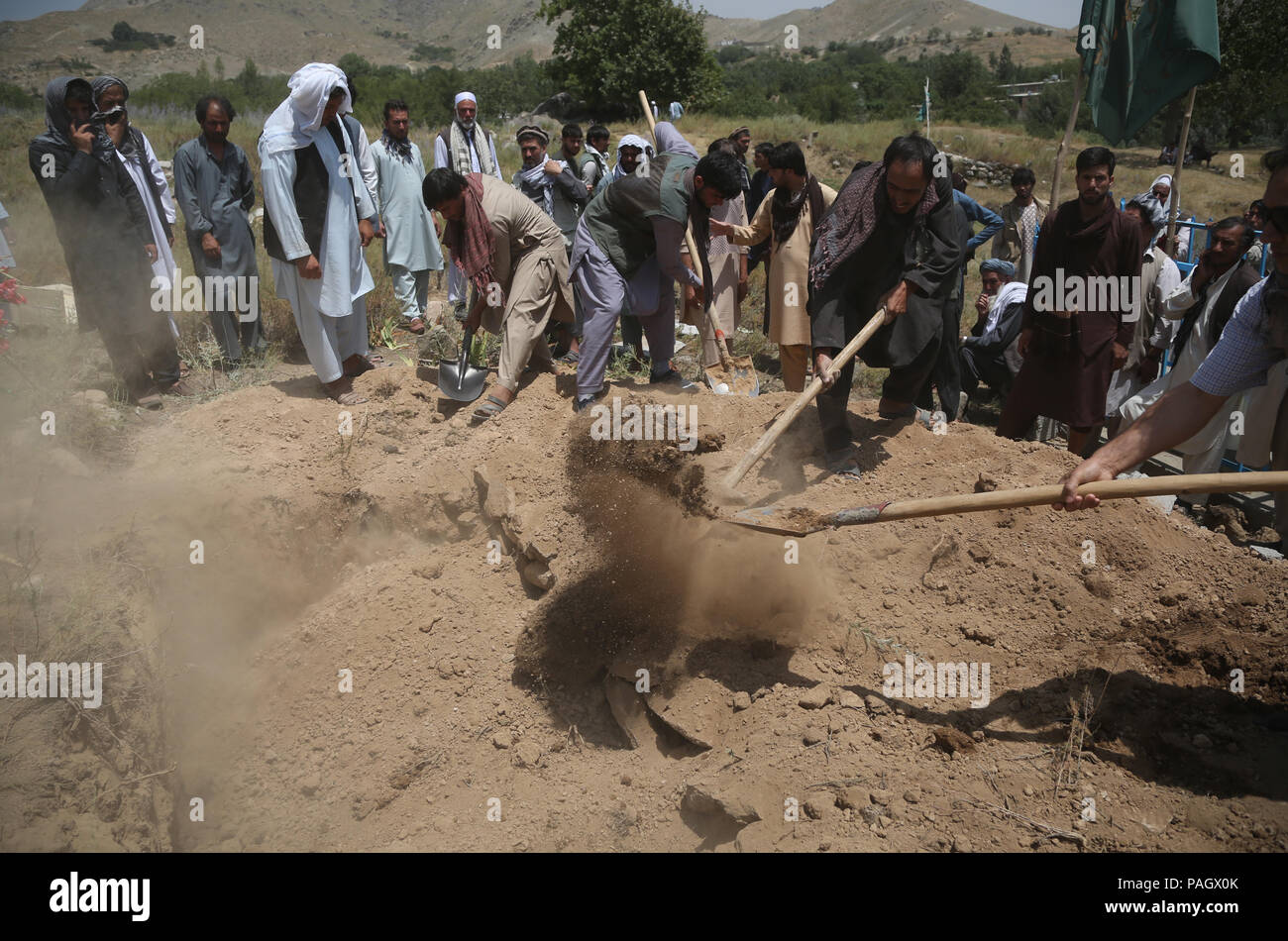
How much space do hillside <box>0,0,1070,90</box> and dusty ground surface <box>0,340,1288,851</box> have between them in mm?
55599

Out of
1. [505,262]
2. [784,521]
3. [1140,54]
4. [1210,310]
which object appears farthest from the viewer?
[1140,54]

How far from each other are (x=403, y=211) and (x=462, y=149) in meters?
0.83

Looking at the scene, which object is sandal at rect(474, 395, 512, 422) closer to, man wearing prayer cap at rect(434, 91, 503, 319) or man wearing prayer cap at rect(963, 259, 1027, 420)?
man wearing prayer cap at rect(434, 91, 503, 319)

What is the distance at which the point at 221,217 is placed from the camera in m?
5.37

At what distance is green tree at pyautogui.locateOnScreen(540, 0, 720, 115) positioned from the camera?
25.2m

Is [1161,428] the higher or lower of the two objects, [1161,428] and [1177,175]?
the lower

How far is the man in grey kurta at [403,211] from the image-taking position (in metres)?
6.18

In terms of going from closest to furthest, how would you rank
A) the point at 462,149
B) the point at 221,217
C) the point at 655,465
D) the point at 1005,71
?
the point at 655,465, the point at 221,217, the point at 462,149, the point at 1005,71

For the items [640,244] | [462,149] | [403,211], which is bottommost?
[640,244]

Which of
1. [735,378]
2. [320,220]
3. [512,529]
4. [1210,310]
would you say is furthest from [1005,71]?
[512,529]

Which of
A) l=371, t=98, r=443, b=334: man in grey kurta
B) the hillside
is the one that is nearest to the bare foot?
l=371, t=98, r=443, b=334: man in grey kurta

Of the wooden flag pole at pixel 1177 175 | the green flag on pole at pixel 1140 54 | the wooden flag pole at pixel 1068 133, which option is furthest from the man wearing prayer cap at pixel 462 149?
the wooden flag pole at pixel 1177 175

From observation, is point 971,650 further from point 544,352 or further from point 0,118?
point 0,118

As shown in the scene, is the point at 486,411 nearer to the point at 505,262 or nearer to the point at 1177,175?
the point at 505,262
